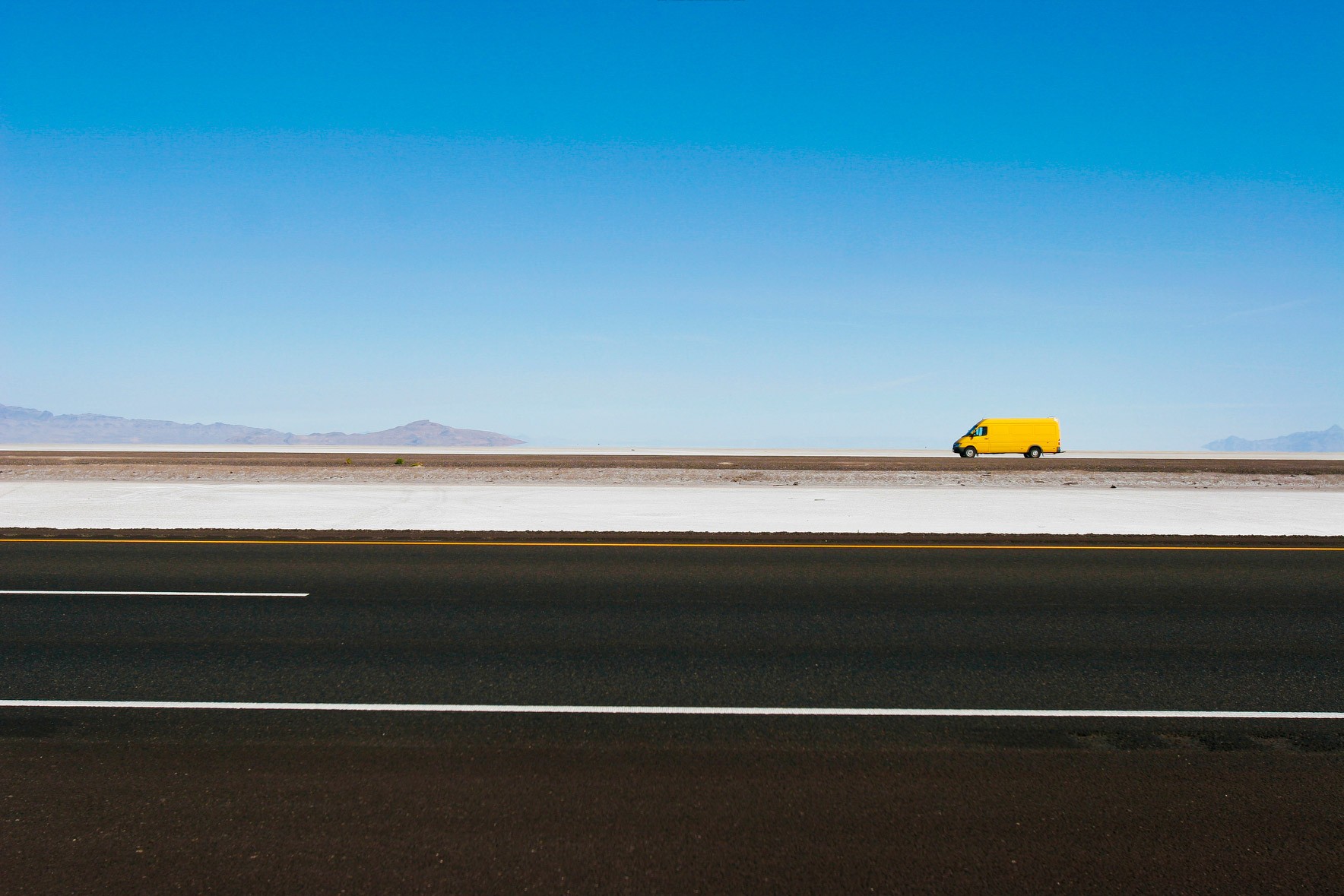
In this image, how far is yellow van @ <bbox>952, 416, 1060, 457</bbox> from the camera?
46.4 metres

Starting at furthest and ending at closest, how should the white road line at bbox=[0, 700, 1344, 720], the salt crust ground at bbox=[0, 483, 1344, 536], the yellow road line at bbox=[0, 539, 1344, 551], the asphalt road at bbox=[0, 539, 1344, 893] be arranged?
the salt crust ground at bbox=[0, 483, 1344, 536], the yellow road line at bbox=[0, 539, 1344, 551], the white road line at bbox=[0, 700, 1344, 720], the asphalt road at bbox=[0, 539, 1344, 893]

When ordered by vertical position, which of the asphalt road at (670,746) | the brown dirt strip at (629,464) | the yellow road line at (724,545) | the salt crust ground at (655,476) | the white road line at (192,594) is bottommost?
the asphalt road at (670,746)

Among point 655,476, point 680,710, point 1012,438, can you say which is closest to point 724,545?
point 680,710

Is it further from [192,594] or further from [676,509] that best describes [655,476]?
[192,594]

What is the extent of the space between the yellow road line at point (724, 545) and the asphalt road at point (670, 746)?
3336 millimetres

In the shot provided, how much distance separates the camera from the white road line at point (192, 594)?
28.6 feet

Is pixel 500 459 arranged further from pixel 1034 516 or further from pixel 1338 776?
pixel 1338 776

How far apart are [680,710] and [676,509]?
11403mm

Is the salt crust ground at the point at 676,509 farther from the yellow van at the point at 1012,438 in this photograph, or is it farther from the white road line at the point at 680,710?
the yellow van at the point at 1012,438

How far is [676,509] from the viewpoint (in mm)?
16828

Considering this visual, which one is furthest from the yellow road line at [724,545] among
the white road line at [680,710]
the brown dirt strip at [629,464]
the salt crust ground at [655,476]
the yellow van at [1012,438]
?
the yellow van at [1012,438]

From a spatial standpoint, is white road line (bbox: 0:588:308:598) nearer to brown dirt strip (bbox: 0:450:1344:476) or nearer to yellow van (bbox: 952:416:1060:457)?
brown dirt strip (bbox: 0:450:1344:476)

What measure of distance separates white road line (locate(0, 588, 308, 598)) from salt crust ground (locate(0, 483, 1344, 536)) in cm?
514

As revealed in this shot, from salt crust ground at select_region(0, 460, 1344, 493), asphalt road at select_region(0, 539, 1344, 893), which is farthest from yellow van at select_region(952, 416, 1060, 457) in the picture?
asphalt road at select_region(0, 539, 1344, 893)
